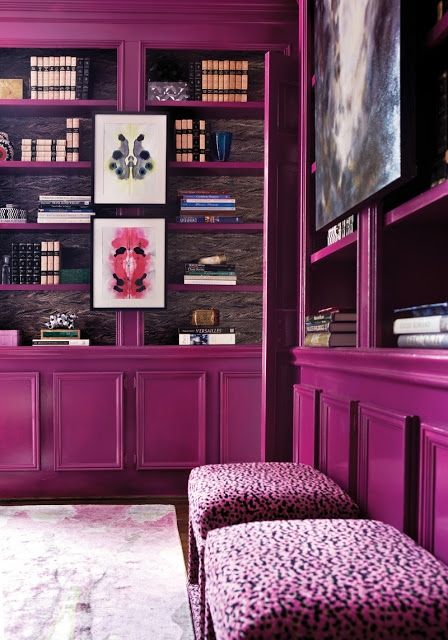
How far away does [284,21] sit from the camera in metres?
3.90

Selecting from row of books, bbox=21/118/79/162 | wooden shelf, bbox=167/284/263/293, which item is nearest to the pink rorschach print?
wooden shelf, bbox=167/284/263/293

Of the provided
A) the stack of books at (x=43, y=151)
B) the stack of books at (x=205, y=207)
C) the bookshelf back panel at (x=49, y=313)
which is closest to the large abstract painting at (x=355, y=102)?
the stack of books at (x=205, y=207)

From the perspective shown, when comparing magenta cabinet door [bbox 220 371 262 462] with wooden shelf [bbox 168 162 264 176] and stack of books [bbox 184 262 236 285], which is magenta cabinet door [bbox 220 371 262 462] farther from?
wooden shelf [bbox 168 162 264 176]

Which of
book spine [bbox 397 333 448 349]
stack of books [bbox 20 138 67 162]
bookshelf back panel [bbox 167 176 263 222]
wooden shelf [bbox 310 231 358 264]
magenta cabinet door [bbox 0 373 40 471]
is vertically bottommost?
magenta cabinet door [bbox 0 373 40 471]

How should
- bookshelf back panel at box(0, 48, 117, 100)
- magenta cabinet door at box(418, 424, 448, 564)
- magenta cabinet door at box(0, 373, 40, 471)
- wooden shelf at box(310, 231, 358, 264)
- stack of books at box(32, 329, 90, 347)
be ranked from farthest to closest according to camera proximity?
1. bookshelf back panel at box(0, 48, 117, 100)
2. stack of books at box(32, 329, 90, 347)
3. magenta cabinet door at box(0, 373, 40, 471)
4. wooden shelf at box(310, 231, 358, 264)
5. magenta cabinet door at box(418, 424, 448, 564)

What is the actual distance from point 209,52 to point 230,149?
0.64m

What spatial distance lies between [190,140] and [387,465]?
2.73 meters

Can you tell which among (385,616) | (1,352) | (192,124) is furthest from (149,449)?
(385,616)

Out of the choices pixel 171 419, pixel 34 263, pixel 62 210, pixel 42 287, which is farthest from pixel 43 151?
pixel 171 419

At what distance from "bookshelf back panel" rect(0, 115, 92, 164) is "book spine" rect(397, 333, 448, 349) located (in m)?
3.00

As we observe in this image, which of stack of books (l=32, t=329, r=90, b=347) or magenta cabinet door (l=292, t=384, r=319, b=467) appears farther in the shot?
stack of books (l=32, t=329, r=90, b=347)

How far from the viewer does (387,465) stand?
1746 millimetres

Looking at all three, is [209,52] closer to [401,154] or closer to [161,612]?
[401,154]

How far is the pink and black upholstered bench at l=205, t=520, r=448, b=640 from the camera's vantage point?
1083 millimetres
